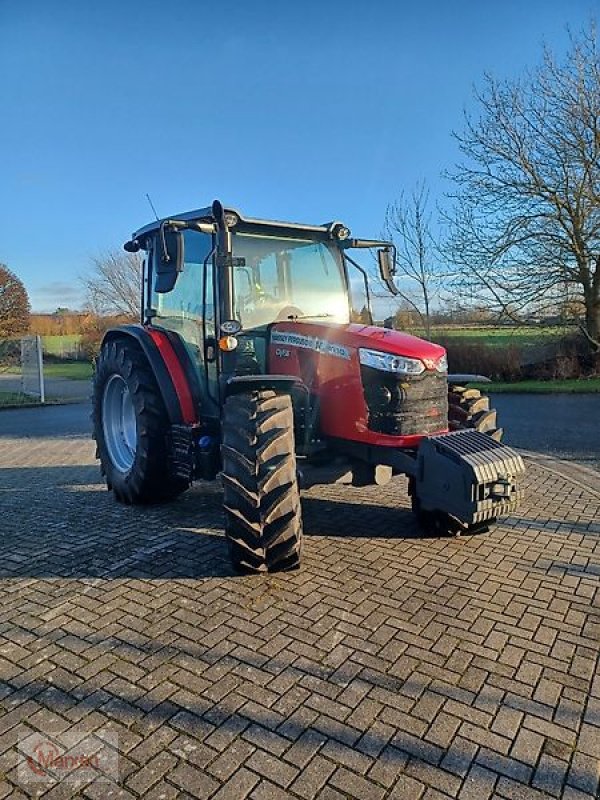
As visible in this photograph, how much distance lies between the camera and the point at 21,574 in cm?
401

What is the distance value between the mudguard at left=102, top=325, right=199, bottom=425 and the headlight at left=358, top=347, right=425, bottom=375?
1.60m

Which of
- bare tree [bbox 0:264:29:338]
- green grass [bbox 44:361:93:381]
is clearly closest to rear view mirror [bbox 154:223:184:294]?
bare tree [bbox 0:264:29:338]

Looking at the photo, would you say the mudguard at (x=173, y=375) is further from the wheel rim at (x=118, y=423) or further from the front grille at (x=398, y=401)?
the front grille at (x=398, y=401)

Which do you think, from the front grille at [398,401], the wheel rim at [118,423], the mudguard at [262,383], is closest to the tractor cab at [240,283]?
the mudguard at [262,383]

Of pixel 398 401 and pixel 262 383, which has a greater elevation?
pixel 262 383

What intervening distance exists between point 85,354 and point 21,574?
3018 cm

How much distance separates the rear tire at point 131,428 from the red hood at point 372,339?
4.63 feet

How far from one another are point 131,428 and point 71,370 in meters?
25.4

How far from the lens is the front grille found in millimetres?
4141

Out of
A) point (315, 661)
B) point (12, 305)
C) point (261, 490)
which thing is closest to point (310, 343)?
point (261, 490)

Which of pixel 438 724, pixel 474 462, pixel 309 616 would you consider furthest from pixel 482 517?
pixel 438 724

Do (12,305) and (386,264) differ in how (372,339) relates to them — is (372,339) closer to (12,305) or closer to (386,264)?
(386,264)

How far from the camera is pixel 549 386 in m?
16.3

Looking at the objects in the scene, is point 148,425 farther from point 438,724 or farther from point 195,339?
point 438,724
